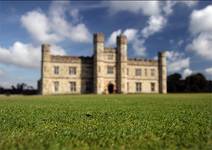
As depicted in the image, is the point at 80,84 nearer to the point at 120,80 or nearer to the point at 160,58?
the point at 120,80

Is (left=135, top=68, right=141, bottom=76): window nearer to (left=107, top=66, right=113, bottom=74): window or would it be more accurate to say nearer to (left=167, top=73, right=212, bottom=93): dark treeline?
(left=107, top=66, right=113, bottom=74): window

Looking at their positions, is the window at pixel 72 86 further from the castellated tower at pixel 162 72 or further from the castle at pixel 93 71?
the castellated tower at pixel 162 72

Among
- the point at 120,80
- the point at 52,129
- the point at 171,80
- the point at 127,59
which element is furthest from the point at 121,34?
the point at 52,129

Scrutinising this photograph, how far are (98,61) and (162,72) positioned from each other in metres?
16.3

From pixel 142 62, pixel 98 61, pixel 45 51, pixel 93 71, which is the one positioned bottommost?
pixel 93 71

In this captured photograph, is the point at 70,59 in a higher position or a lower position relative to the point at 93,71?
higher

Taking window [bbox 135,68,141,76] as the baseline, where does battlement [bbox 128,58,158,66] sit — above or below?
above

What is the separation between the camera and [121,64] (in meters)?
67.2

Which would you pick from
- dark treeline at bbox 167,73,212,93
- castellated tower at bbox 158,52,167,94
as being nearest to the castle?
castellated tower at bbox 158,52,167,94

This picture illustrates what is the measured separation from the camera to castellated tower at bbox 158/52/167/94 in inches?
2854

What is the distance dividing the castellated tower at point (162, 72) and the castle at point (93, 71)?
630 cm

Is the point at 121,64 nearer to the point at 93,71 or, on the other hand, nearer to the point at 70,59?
the point at 93,71

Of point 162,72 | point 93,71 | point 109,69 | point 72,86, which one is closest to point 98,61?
point 93,71

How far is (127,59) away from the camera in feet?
230
